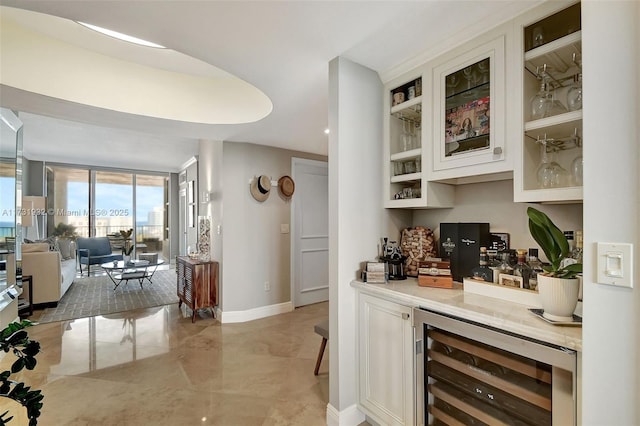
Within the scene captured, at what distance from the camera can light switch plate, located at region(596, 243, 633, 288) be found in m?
0.82

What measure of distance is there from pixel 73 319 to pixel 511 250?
16.4 ft

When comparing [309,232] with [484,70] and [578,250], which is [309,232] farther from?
[578,250]

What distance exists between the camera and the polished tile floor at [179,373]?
2.00 meters

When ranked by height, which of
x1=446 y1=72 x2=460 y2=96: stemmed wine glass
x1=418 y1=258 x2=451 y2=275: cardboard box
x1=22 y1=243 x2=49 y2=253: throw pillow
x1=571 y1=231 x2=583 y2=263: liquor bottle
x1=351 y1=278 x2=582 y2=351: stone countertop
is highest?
x1=446 y1=72 x2=460 y2=96: stemmed wine glass

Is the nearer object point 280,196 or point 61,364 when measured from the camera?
point 61,364

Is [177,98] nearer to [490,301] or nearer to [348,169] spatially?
[348,169]

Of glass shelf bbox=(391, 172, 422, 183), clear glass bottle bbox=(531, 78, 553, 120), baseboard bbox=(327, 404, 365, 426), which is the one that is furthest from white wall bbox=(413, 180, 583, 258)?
baseboard bbox=(327, 404, 365, 426)

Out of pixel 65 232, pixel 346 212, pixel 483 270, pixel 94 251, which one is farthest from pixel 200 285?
pixel 65 232

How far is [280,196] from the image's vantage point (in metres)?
4.14

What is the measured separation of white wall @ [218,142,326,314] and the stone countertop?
2309 mm

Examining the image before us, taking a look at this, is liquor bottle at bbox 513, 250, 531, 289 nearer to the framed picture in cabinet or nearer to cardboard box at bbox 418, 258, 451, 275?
cardboard box at bbox 418, 258, 451, 275

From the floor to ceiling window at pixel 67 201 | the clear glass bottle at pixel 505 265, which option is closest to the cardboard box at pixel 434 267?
the clear glass bottle at pixel 505 265

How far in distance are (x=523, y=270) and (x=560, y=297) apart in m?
0.35

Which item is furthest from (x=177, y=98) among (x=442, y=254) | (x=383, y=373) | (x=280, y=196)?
(x=383, y=373)
